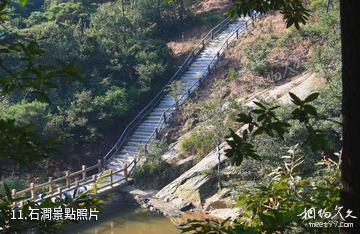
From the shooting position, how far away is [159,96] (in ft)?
60.7

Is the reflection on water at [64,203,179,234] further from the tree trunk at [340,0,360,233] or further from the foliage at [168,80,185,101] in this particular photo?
the tree trunk at [340,0,360,233]

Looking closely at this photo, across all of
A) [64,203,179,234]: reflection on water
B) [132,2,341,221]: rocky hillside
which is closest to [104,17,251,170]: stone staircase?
[132,2,341,221]: rocky hillside

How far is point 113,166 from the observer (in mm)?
15703

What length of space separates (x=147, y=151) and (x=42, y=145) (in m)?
13.6

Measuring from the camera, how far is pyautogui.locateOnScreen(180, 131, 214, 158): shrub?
14.1m

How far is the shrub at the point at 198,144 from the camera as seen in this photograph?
14.1m

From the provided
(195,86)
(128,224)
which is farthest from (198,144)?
(195,86)

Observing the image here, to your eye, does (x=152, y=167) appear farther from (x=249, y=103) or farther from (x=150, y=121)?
(x=249, y=103)

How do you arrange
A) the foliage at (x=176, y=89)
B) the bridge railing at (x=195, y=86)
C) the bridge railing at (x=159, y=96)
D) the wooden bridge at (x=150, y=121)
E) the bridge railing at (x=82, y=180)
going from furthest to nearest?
the foliage at (x=176, y=89)
the bridge railing at (x=195, y=86)
the bridge railing at (x=159, y=96)
the wooden bridge at (x=150, y=121)
the bridge railing at (x=82, y=180)

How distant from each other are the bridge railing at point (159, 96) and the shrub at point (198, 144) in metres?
2.88

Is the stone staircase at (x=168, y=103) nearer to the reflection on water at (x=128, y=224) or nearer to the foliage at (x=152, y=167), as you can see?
the foliage at (x=152, y=167)

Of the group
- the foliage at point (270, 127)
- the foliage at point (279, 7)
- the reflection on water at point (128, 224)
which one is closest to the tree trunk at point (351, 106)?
the foliage at point (270, 127)

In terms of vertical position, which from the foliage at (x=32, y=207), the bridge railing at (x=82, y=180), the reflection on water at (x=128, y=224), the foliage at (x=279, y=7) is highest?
the foliage at (x=279, y=7)

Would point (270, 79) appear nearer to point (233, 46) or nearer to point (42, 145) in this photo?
point (233, 46)
